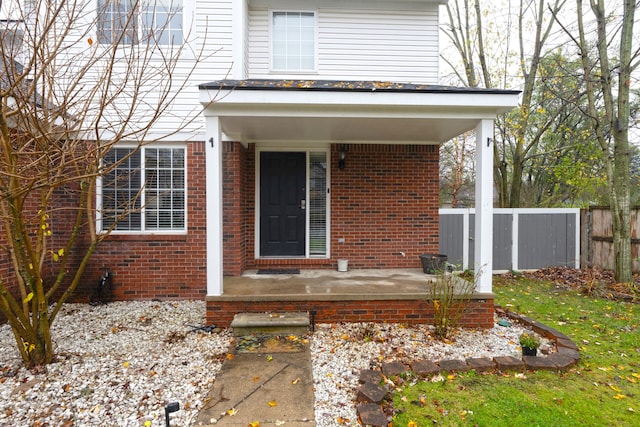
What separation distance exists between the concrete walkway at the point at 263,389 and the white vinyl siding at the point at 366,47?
5065mm

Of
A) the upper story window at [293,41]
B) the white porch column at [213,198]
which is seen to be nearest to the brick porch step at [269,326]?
the white porch column at [213,198]

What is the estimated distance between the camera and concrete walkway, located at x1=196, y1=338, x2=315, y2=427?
8.33 feet

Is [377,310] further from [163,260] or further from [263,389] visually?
[163,260]

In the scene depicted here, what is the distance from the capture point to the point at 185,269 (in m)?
5.78

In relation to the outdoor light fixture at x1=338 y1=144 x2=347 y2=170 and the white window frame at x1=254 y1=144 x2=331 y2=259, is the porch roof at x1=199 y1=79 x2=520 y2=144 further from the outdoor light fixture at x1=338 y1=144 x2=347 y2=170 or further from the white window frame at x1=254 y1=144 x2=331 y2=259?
the white window frame at x1=254 y1=144 x2=331 y2=259

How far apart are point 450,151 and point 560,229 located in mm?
7548

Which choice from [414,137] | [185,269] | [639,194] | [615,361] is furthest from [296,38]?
[639,194]

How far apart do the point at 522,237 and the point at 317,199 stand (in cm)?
557

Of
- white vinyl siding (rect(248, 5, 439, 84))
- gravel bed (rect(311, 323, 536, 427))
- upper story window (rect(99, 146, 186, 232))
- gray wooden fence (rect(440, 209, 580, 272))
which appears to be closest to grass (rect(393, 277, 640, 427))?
gravel bed (rect(311, 323, 536, 427))

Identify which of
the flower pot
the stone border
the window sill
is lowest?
the stone border

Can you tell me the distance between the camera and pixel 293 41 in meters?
6.59

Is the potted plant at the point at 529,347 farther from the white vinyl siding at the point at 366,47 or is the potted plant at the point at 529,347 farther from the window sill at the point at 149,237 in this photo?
the window sill at the point at 149,237

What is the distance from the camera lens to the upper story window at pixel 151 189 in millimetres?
5777

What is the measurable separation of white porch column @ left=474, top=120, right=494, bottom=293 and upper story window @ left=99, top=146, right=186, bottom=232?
472 centimetres
